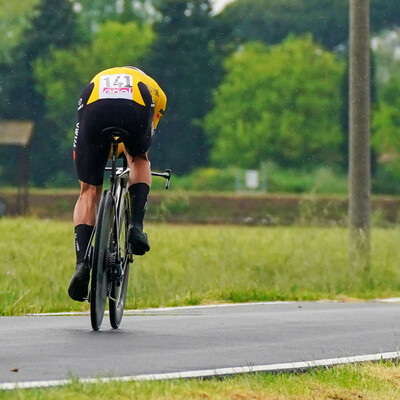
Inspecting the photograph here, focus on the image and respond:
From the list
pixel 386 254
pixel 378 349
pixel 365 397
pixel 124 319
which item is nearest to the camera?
pixel 365 397

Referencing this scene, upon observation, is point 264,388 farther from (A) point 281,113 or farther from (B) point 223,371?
(A) point 281,113

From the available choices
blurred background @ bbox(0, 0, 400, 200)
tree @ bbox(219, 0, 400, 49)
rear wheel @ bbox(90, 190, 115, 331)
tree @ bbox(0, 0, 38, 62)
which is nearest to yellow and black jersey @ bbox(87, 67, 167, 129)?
rear wheel @ bbox(90, 190, 115, 331)

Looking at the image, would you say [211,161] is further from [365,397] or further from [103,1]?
[365,397]

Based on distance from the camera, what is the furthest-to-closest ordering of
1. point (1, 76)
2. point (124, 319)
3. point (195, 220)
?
point (1, 76)
point (195, 220)
point (124, 319)

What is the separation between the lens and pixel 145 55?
7431 centimetres

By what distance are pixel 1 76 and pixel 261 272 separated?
58613 mm

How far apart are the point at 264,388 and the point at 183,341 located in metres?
1.70

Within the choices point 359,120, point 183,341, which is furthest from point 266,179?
point 183,341

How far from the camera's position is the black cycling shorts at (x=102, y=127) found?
25.0 feet

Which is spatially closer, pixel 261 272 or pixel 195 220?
pixel 261 272

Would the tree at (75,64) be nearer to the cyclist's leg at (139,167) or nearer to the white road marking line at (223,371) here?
the cyclist's leg at (139,167)

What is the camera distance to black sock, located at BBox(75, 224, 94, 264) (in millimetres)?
7734

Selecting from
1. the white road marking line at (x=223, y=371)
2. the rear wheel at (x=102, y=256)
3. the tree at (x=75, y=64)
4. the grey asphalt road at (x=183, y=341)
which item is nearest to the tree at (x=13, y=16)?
the tree at (x=75, y=64)

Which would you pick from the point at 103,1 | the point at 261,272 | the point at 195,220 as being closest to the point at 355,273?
the point at 261,272
